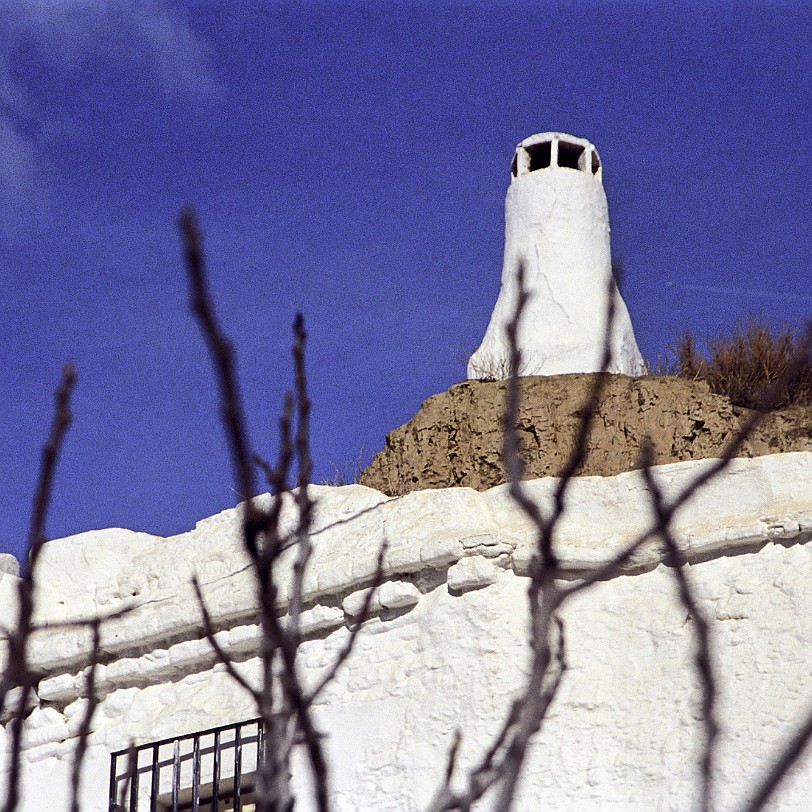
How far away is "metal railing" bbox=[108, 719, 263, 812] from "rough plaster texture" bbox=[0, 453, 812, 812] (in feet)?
0.59

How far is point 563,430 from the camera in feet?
23.6

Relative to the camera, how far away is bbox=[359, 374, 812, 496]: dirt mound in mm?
6969

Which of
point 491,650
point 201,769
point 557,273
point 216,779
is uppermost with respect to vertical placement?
point 557,273

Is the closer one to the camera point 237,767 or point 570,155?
point 237,767

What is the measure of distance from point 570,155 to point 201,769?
256 inches

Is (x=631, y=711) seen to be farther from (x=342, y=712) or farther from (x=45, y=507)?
(x=45, y=507)

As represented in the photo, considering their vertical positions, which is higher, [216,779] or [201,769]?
[201,769]

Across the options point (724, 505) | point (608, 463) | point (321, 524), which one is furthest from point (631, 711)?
point (321, 524)

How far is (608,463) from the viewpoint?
271 inches

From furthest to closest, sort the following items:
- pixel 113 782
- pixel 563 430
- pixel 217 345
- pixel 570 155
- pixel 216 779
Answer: pixel 570 155 → pixel 563 430 → pixel 113 782 → pixel 216 779 → pixel 217 345

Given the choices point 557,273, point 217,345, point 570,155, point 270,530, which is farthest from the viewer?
point 570,155

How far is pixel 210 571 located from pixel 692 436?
2.86m

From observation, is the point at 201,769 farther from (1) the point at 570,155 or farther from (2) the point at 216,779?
(1) the point at 570,155

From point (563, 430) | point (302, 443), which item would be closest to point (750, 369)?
point (563, 430)
